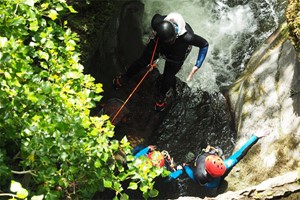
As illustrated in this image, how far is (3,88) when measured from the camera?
2855 millimetres

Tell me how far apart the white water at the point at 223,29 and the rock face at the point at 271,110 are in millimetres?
1078

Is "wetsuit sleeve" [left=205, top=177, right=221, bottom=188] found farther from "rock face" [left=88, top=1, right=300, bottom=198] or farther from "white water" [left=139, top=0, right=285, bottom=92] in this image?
"white water" [left=139, top=0, right=285, bottom=92]

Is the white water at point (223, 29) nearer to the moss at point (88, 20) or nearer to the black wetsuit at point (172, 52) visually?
the black wetsuit at point (172, 52)

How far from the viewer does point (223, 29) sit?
362 inches

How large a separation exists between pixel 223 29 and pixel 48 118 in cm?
700

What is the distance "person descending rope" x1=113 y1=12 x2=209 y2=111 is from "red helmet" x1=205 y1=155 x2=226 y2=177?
4.94 feet

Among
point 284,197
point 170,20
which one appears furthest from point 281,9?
point 284,197

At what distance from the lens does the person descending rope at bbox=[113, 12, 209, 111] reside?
237 inches

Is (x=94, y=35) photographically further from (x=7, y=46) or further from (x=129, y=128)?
(x=7, y=46)

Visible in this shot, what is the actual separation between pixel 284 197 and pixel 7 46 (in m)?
3.63

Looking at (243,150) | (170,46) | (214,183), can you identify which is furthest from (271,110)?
(170,46)

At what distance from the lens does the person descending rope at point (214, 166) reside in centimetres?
609

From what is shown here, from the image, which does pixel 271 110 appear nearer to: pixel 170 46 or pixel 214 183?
pixel 214 183

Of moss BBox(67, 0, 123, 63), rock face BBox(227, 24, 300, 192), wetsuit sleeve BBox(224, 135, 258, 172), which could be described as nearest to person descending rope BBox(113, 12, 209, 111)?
moss BBox(67, 0, 123, 63)
